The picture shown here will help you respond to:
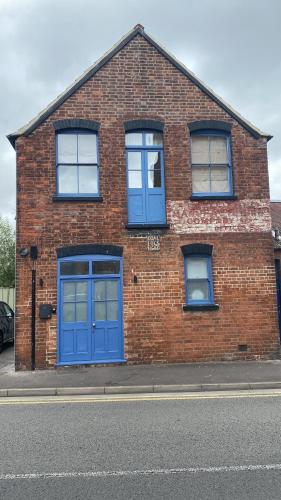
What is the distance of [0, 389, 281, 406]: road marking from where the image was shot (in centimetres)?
826

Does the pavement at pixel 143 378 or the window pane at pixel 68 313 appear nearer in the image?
the pavement at pixel 143 378

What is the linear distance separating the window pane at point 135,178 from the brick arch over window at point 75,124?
1.52 m

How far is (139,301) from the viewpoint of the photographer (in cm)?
1179

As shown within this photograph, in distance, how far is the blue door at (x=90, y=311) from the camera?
11.5m

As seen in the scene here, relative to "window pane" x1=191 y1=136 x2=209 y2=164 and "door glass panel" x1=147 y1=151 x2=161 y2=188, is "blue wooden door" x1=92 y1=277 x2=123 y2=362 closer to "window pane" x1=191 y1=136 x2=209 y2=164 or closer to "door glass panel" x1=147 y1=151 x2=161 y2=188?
"door glass panel" x1=147 y1=151 x2=161 y2=188

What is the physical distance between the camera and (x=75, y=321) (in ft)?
38.2

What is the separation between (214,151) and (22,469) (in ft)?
33.0

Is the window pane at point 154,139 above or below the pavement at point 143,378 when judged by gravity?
above

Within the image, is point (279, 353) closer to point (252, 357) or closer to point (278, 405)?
point (252, 357)

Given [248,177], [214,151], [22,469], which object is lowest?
[22,469]

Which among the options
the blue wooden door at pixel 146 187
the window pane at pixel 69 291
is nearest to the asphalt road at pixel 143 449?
the window pane at pixel 69 291

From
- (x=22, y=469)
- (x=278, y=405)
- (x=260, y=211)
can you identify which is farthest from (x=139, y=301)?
(x=22, y=469)

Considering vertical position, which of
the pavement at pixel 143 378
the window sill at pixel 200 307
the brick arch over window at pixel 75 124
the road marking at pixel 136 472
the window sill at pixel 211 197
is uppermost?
the brick arch over window at pixel 75 124

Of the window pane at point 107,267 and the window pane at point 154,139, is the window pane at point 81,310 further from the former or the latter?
the window pane at point 154,139
